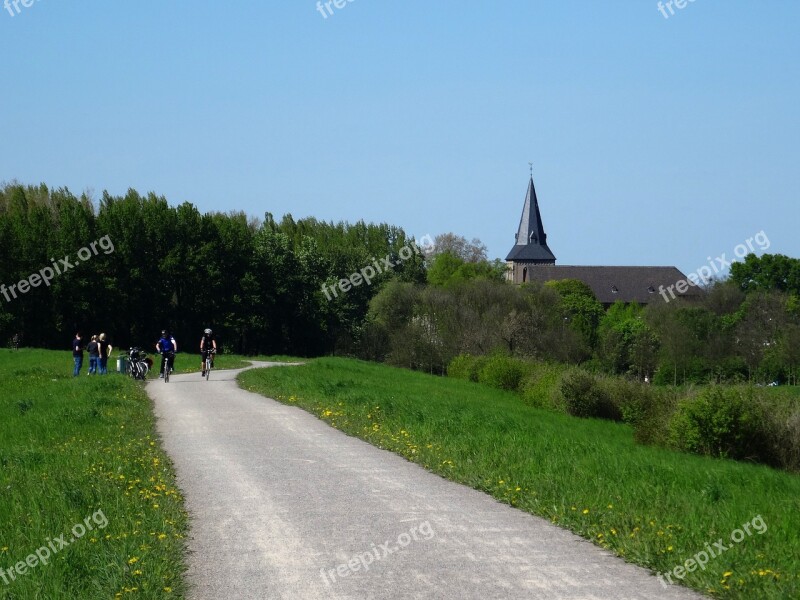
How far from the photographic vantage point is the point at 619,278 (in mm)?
156500

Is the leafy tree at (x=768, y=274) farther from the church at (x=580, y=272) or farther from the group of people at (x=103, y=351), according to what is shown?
the group of people at (x=103, y=351)

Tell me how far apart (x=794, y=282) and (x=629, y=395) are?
298 feet

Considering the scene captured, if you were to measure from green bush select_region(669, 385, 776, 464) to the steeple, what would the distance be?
137 m

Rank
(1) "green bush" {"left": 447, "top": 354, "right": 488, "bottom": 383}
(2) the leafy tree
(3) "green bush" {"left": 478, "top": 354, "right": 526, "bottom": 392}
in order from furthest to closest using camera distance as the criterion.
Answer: (2) the leafy tree < (1) "green bush" {"left": 447, "top": 354, "right": 488, "bottom": 383} < (3) "green bush" {"left": 478, "top": 354, "right": 526, "bottom": 392}

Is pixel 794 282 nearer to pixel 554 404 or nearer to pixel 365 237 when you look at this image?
pixel 365 237

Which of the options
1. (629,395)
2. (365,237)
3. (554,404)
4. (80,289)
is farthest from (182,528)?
(365,237)

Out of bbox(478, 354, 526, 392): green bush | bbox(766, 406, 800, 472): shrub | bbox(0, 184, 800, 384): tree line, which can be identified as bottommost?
bbox(766, 406, 800, 472): shrub

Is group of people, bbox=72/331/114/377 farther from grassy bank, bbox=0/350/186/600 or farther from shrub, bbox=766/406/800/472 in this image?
shrub, bbox=766/406/800/472

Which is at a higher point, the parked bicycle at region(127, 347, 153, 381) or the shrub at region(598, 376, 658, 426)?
the parked bicycle at region(127, 347, 153, 381)

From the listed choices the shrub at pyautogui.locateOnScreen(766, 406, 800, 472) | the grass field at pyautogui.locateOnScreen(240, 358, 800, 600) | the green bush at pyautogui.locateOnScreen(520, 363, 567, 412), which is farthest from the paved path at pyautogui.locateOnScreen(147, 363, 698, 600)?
the green bush at pyautogui.locateOnScreen(520, 363, 567, 412)

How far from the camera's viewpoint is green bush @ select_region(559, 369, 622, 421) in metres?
36.6

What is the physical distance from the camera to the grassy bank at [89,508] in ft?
24.8

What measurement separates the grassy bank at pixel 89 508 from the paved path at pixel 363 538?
13.1 inches

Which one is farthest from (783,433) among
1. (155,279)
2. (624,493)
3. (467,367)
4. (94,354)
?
(155,279)
